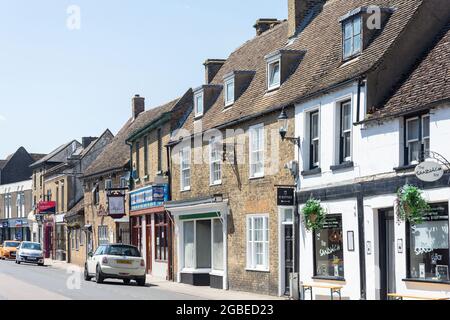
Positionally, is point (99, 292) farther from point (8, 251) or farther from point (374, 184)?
point (8, 251)

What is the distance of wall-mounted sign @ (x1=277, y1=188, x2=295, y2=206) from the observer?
2484 centimetres

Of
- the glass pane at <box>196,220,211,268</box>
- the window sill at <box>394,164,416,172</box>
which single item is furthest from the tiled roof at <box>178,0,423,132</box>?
the glass pane at <box>196,220,211,268</box>

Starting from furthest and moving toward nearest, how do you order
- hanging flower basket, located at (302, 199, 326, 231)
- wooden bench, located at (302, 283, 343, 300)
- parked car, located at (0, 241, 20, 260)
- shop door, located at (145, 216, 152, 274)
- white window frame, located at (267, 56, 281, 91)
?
1. parked car, located at (0, 241, 20, 260)
2. shop door, located at (145, 216, 152, 274)
3. white window frame, located at (267, 56, 281, 91)
4. hanging flower basket, located at (302, 199, 326, 231)
5. wooden bench, located at (302, 283, 343, 300)

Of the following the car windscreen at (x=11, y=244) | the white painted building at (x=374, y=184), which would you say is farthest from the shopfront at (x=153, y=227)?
the car windscreen at (x=11, y=244)

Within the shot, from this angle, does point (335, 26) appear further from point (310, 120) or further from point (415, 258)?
point (415, 258)

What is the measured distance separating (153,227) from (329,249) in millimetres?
17682

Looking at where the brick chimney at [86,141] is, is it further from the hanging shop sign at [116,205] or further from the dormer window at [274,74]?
the dormer window at [274,74]

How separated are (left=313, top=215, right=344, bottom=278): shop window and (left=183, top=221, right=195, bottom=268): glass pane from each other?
10.9 m

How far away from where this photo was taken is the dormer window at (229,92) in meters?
31.6

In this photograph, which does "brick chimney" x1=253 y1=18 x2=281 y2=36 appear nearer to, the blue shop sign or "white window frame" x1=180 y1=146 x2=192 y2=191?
"white window frame" x1=180 y1=146 x2=192 y2=191

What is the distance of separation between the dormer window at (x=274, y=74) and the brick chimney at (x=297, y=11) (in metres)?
2.19

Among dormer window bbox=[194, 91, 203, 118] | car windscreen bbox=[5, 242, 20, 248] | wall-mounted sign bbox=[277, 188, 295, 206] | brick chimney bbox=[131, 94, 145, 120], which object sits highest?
brick chimney bbox=[131, 94, 145, 120]

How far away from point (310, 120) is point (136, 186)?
1968 cm
